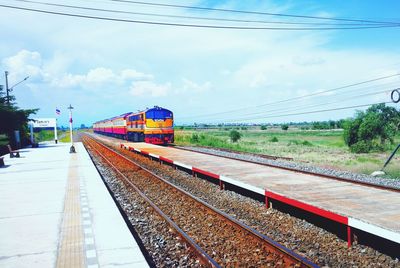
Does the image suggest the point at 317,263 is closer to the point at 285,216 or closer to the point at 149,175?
the point at 285,216

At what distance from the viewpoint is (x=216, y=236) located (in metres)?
6.40

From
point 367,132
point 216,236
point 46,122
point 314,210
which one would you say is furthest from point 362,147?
point 46,122

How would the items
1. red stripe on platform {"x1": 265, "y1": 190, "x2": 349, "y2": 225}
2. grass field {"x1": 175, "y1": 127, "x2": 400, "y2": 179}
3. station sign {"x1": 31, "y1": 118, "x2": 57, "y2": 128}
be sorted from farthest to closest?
station sign {"x1": 31, "y1": 118, "x2": 57, "y2": 128} < grass field {"x1": 175, "y1": 127, "x2": 400, "y2": 179} < red stripe on platform {"x1": 265, "y1": 190, "x2": 349, "y2": 225}

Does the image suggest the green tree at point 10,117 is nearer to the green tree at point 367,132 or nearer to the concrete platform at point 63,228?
the concrete platform at point 63,228

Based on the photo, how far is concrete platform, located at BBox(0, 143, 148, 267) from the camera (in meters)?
5.12

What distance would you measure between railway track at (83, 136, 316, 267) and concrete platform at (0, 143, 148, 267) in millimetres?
1047

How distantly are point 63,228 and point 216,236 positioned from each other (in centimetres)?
289

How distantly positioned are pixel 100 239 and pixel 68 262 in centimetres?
101

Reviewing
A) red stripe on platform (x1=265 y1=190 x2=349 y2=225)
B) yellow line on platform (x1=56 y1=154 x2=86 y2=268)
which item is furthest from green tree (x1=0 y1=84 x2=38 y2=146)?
red stripe on platform (x1=265 y1=190 x2=349 y2=225)

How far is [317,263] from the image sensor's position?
507 centimetres

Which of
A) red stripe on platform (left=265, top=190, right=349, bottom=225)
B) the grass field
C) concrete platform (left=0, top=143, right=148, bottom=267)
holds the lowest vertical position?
the grass field

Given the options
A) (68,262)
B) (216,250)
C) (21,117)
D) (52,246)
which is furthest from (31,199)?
(21,117)

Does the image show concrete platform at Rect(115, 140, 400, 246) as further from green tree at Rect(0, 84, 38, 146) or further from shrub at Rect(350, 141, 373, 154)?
green tree at Rect(0, 84, 38, 146)

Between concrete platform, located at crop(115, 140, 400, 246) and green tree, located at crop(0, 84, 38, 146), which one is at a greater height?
green tree, located at crop(0, 84, 38, 146)
